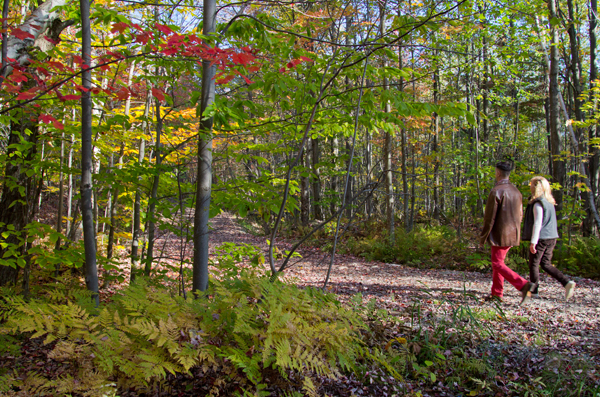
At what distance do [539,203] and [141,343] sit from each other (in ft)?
17.3

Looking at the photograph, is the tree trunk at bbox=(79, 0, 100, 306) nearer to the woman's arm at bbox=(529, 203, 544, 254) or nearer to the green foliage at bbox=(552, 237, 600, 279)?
the woman's arm at bbox=(529, 203, 544, 254)

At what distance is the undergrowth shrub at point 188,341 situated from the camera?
1.86 meters

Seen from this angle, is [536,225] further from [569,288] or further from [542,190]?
[569,288]

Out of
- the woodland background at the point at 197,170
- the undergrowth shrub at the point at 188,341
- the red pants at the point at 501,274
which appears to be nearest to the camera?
the undergrowth shrub at the point at 188,341

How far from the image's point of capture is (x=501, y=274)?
4508mm

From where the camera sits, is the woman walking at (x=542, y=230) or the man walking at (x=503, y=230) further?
the woman walking at (x=542, y=230)

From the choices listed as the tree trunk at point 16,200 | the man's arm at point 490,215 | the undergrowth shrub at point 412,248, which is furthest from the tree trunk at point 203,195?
the undergrowth shrub at point 412,248

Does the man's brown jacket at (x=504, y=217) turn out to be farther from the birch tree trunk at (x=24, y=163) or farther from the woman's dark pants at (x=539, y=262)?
the birch tree trunk at (x=24, y=163)

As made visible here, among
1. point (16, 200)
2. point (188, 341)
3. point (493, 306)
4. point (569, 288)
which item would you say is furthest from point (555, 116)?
point (16, 200)

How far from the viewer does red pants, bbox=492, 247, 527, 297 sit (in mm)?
4457

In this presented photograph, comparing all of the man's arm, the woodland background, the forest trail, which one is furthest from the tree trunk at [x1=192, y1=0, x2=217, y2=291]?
the man's arm

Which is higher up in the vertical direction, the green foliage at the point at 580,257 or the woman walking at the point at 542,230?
the woman walking at the point at 542,230

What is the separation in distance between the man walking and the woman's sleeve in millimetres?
259

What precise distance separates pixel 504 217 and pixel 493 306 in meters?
1.23
